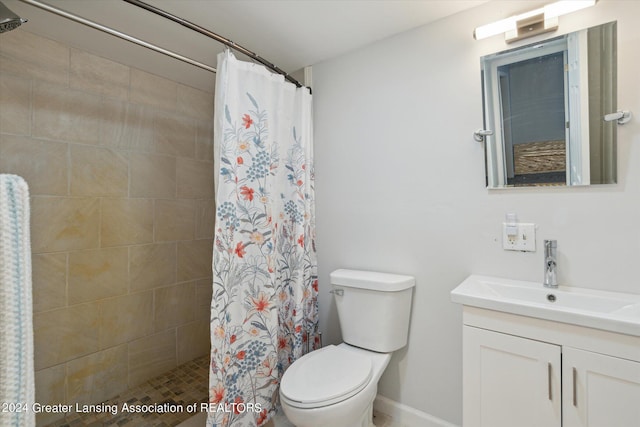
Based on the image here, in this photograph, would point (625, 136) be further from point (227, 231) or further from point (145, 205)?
point (145, 205)

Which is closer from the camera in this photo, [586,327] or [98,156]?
[586,327]

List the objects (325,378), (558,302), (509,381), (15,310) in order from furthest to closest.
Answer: (325,378) → (558,302) → (509,381) → (15,310)

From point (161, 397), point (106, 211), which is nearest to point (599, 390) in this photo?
point (161, 397)

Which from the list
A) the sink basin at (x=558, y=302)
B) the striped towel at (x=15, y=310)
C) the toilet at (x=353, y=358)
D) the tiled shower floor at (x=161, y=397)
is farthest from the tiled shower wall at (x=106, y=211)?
the sink basin at (x=558, y=302)

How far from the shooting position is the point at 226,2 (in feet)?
4.97

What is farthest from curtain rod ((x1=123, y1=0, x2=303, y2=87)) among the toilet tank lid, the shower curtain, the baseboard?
the baseboard

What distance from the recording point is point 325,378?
146 cm

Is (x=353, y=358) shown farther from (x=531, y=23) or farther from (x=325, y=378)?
(x=531, y=23)

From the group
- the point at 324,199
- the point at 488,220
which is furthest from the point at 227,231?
the point at 488,220

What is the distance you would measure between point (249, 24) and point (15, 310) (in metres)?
1.67

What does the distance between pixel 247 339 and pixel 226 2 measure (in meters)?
1.69

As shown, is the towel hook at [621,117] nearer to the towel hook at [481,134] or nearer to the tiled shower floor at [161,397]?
the towel hook at [481,134]

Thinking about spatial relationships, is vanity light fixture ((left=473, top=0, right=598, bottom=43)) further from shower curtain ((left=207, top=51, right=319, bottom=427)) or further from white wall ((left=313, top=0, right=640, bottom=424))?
shower curtain ((left=207, top=51, right=319, bottom=427))

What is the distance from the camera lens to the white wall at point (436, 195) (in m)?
1.29
